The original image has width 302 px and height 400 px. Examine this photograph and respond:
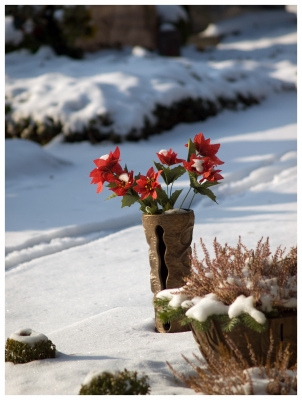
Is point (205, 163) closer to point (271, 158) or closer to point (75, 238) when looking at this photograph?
point (75, 238)

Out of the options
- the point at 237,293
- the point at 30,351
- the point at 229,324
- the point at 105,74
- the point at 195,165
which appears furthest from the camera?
the point at 105,74

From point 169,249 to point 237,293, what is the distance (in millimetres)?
800

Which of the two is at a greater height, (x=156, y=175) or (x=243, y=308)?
(x=156, y=175)

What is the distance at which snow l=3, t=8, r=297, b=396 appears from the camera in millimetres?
3109

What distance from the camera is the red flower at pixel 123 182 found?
3.28 meters

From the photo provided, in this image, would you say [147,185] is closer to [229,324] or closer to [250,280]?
[250,280]

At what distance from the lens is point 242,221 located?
586 cm

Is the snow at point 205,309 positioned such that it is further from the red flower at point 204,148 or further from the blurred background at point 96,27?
the blurred background at point 96,27

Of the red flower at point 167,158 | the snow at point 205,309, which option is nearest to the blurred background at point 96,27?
the red flower at point 167,158

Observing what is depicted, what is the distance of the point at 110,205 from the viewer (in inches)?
273

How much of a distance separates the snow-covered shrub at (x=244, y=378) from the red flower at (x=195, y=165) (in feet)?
3.38

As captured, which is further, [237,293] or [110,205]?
[110,205]

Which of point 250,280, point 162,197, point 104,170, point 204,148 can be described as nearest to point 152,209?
point 162,197

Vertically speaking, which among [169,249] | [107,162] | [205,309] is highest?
[107,162]
